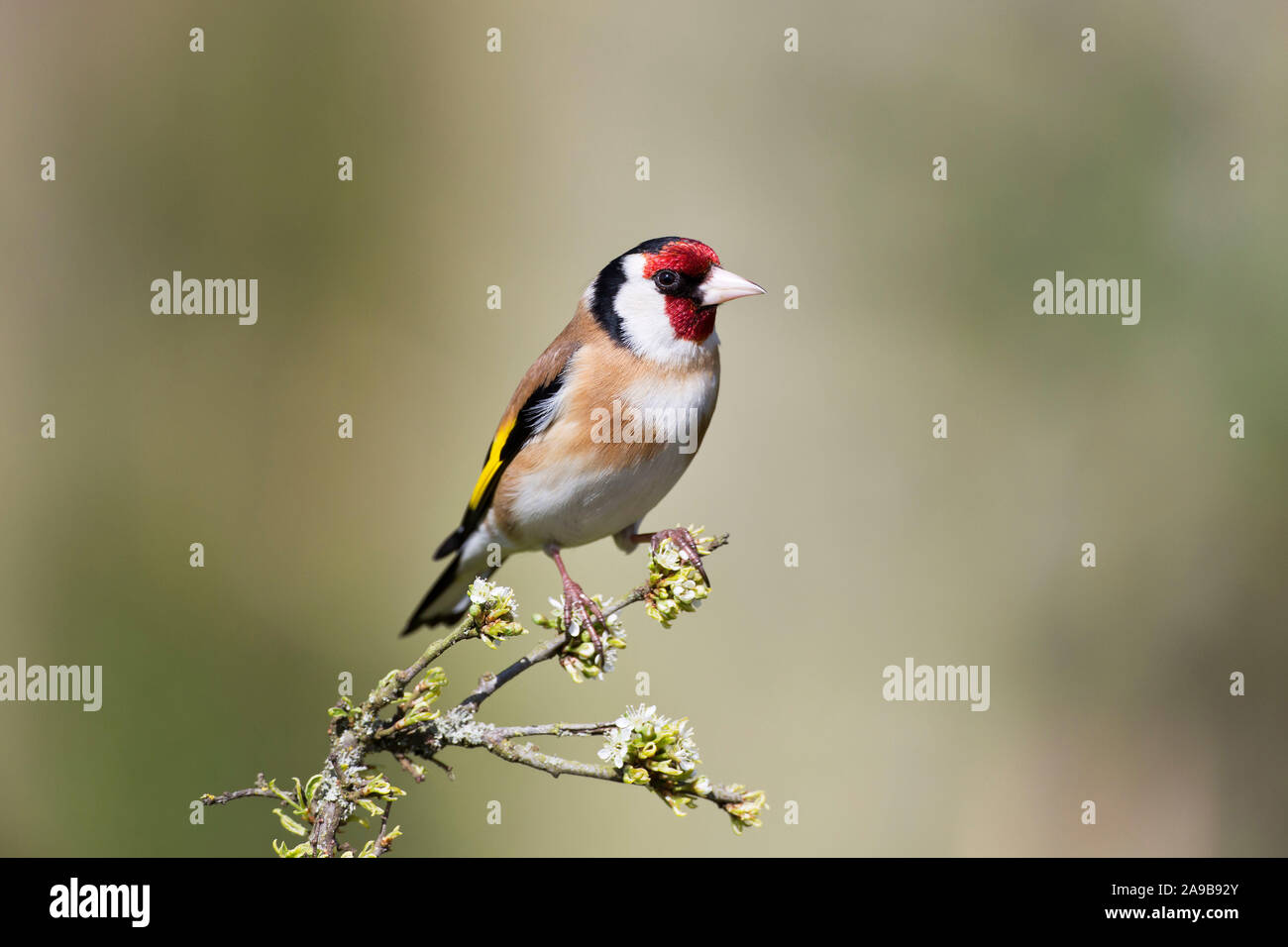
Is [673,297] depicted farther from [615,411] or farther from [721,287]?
[615,411]

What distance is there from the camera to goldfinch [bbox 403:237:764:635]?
13.6 feet

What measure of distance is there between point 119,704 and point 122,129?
3.52 metres

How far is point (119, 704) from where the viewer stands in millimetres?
6453

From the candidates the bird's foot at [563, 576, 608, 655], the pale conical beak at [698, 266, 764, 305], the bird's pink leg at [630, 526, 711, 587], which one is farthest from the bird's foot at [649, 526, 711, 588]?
the pale conical beak at [698, 266, 764, 305]

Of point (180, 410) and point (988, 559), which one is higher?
point (180, 410)

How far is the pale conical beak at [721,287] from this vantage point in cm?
420

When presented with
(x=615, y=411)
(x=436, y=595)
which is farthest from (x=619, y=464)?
(x=436, y=595)

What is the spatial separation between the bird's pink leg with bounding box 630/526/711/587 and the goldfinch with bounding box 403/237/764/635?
14 mm

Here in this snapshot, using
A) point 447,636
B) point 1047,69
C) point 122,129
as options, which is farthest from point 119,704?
point 1047,69

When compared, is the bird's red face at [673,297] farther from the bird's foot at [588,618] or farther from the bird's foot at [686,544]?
the bird's foot at [588,618]

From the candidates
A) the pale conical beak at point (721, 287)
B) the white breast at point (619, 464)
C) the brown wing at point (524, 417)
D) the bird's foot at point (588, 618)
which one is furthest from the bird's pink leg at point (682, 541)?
the pale conical beak at point (721, 287)

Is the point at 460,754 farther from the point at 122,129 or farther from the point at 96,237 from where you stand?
the point at 122,129

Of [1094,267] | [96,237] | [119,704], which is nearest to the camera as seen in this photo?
[119,704]

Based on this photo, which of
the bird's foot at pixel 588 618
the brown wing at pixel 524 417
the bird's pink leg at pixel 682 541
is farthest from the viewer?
the brown wing at pixel 524 417
